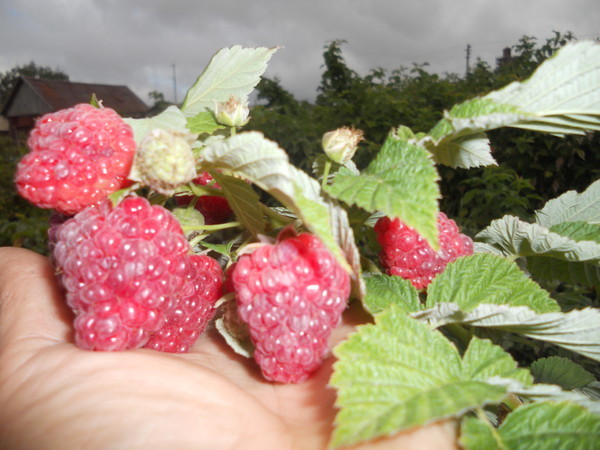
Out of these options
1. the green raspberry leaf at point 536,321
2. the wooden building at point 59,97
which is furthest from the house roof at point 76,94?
the green raspberry leaf at point 536,321

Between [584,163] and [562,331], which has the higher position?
[584,163]

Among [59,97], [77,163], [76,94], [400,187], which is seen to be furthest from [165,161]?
[59,97]

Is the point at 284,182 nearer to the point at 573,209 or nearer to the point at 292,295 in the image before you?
the point at 292,295

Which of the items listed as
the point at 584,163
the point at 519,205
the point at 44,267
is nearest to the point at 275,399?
the point at 44,267

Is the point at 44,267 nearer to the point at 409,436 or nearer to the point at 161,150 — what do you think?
the point at 161,150

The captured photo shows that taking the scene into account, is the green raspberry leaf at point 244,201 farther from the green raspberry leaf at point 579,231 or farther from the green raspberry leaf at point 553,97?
the green raspberry leaf at point 579,231

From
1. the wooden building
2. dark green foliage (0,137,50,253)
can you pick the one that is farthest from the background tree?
dark green foliage (0,137,50,253)

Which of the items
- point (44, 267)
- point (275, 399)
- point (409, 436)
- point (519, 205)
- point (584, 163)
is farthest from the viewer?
point (584, 163)

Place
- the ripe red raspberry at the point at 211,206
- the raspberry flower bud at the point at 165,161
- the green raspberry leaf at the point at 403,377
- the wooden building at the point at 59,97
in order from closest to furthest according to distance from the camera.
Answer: the green raspberry leaf at the point at 403,377 → the raspberry flower bud at the point at 165,161 → the ripe red raspberry at the point at 211,206 → the wooden building at the point at 59,97
